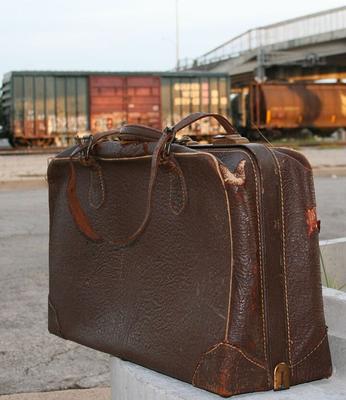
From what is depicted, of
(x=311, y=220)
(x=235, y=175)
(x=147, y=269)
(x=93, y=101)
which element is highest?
(x=93, y=101)

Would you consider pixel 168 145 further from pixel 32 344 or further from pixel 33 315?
pixel 33 315

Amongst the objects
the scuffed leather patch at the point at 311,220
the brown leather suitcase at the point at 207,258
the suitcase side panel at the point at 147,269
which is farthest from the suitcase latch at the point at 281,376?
the scuffed leather patch at the point at 311,220

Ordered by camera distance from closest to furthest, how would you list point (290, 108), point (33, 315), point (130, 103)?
point (33, 315)
point (130, 103)
point (290, 108)

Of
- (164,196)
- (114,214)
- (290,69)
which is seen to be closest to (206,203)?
(164,196)

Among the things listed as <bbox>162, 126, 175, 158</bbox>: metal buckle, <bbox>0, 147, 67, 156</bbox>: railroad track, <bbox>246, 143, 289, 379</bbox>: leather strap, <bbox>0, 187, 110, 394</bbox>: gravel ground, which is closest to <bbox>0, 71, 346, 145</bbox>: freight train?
<bbox>0, 147, 67, 156</bbox>: railroad track

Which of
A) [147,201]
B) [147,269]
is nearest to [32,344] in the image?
[147,269]

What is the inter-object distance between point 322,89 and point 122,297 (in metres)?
32.6

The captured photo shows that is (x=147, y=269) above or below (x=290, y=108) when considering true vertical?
below

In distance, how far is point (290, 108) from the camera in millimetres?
32094

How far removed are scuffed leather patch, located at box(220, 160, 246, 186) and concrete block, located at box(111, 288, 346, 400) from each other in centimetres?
56

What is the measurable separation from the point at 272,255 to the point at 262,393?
1.20ft

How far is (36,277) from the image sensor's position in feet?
19.6

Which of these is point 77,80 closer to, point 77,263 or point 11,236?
point 11,236

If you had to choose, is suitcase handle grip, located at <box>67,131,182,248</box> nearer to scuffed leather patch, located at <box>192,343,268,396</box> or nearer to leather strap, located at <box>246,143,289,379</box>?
leather strap, located at <box>246,143,289,379</box>
